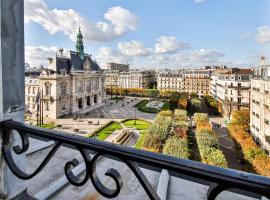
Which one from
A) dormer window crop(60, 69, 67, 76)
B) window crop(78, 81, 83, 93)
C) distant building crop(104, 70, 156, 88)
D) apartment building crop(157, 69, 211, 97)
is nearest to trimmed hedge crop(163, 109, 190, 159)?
dormer window crop(60, 69, 67, 76)

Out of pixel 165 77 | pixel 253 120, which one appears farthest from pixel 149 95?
pixel 253 120

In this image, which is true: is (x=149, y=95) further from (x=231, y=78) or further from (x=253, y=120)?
(x=253, y=120)

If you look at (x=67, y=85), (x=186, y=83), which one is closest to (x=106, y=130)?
(x=67, y=85)

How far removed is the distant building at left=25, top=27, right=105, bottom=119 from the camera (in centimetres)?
4238

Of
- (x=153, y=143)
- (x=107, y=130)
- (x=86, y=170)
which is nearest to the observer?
(x=86, y=170)

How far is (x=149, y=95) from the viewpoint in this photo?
7919 cm

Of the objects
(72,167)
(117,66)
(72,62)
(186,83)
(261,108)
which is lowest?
(261,108)

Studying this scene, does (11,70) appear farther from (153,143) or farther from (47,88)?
(47,88)

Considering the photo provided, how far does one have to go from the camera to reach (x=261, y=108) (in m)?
26.9

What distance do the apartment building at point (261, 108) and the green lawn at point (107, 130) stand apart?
56.6 ft

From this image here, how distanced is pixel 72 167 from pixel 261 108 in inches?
1144

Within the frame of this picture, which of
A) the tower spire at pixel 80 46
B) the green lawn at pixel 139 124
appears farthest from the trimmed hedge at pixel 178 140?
the tower spire at pixel 80 46

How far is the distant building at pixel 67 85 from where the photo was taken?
42.4 m

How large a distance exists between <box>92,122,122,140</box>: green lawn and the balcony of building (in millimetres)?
26296
